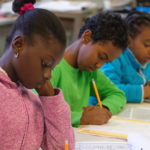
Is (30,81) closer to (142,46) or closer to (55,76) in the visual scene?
(55,76)

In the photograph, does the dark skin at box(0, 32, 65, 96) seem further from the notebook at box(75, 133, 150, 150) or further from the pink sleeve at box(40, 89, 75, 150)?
the notebook at box(75, 133, 150, 150)

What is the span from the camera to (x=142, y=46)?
5.55 feet

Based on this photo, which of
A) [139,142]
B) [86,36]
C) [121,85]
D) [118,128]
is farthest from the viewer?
Answer: [121,85]

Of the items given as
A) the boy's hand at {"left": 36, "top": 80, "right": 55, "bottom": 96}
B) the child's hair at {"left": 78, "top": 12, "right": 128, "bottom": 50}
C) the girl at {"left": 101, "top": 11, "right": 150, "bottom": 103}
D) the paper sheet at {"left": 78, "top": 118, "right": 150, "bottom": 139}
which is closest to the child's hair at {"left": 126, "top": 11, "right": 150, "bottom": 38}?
the girl at {"left": 101, "top": 11, "right": 150, "bottom": 103}

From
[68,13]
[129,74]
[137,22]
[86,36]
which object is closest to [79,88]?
[86,36]

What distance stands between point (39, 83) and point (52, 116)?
0.40 feet

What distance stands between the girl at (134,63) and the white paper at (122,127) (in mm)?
416

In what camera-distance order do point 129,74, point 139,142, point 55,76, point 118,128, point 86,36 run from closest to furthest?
point 139,142, point 118,128, point 55,76, point 86,36, point 129,74

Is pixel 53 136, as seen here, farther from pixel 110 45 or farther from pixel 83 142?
pixel 110 45

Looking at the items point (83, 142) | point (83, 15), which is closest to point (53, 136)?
point (83, 142)

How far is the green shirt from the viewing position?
1.23 meters

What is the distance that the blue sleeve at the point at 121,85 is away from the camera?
5.07 ft

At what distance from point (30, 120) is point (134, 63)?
116 cm

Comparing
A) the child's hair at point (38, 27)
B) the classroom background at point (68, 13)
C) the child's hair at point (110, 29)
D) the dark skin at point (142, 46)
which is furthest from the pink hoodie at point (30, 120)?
the classroom background at point (68, 13)
